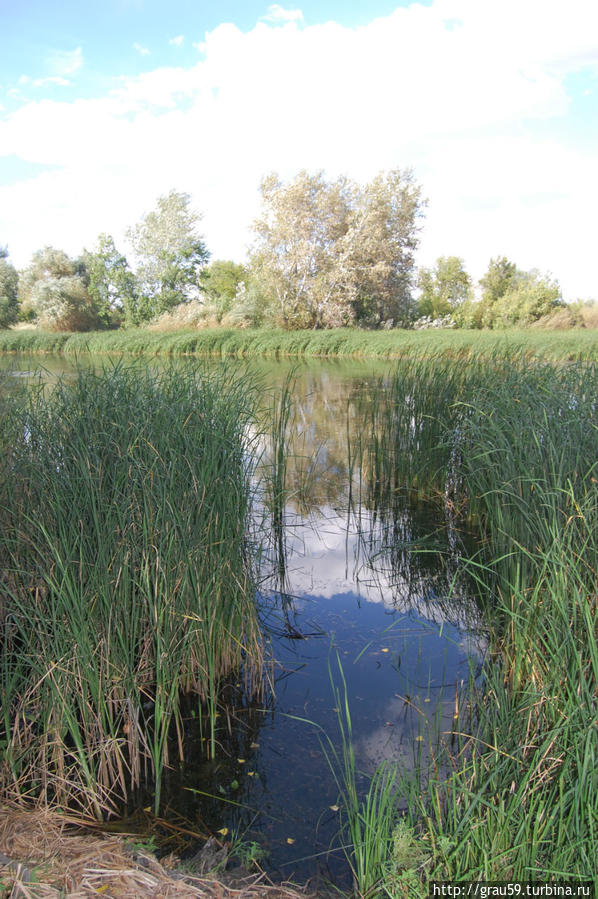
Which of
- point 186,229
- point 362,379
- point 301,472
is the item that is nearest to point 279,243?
point 186,229

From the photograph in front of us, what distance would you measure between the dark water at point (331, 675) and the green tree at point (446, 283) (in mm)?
33544

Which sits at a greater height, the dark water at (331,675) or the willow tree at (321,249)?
the willow tree at (321,249)

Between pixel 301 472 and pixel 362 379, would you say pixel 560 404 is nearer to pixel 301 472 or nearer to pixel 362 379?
pixel 301 472

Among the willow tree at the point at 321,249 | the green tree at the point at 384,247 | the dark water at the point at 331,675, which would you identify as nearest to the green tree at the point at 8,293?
the willow tree at the point at 321,249

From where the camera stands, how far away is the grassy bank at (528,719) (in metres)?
1.50

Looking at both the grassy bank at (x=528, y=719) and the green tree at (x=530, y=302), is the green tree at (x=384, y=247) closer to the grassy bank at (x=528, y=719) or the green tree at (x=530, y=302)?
the green tree at (x=530, y=302)

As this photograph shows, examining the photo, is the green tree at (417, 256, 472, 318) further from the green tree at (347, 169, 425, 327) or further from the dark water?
the dark water

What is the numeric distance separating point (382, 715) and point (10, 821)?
4.62 feet

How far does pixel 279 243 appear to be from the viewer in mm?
24641

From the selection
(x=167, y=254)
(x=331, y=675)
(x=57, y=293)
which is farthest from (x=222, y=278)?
(x=331, y=675)

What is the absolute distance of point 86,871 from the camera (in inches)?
64.4

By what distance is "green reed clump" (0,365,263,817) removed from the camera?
2.10 m

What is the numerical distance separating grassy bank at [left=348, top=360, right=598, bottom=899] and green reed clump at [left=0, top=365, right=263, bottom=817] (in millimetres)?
843

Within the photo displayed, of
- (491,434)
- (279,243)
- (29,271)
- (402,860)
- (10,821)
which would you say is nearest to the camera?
(402,860)
